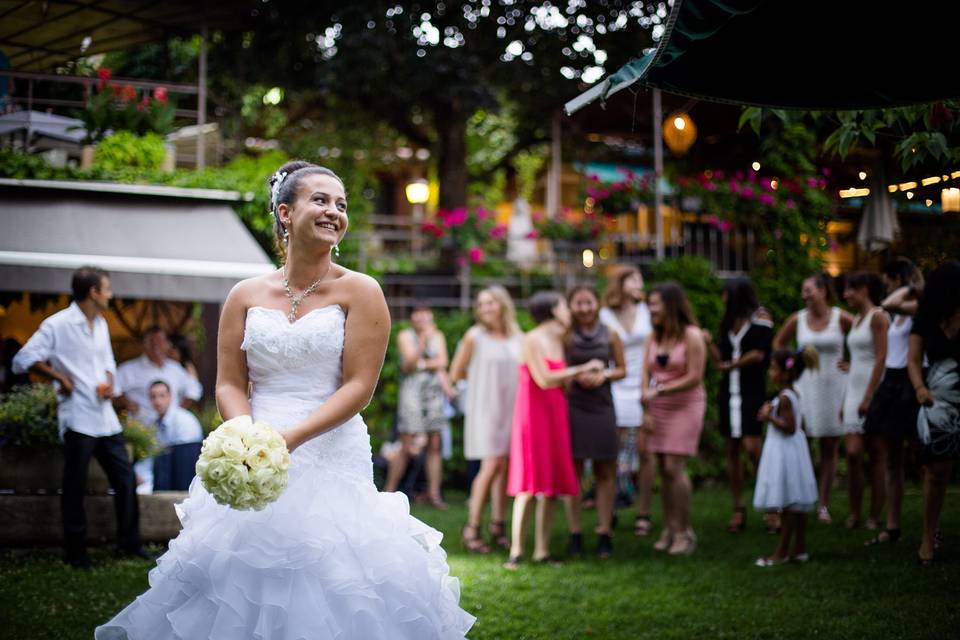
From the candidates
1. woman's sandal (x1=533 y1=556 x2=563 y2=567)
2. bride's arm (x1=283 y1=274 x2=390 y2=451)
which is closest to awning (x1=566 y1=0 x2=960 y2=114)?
bride's arm (x1=283 y1=274 x2=390 y2=451)

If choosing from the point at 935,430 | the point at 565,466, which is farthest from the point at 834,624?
the point at 565,466

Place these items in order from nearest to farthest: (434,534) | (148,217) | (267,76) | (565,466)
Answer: (434,534) → (565,466) → (148,217) → (267,76)


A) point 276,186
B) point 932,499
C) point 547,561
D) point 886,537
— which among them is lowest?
point 547,561

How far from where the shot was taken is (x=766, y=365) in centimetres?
884

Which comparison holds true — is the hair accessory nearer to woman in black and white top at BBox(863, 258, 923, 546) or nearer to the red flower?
woman in black and white top at BBox(863, 258, 923, 546)

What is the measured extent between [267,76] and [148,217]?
4663 mm

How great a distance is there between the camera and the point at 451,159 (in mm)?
15688

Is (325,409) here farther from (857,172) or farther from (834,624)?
(857,172)

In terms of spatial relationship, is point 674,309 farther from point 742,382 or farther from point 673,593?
point 673,593

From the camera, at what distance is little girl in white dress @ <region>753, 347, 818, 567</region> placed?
6.80 m

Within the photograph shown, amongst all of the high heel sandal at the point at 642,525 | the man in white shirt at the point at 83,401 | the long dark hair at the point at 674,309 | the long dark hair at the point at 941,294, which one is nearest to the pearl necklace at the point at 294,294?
the man in white shirt at the point at 83,401

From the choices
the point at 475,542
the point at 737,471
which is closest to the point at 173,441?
the point at 475,542

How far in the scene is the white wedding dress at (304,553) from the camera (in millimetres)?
3348

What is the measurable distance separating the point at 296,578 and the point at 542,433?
4.37 metres
